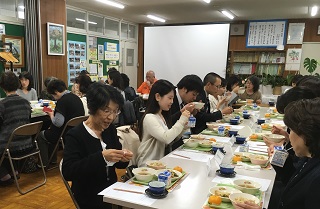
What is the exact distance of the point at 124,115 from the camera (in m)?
4.18

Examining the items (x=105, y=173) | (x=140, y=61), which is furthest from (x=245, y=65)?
(x=105, y=173)

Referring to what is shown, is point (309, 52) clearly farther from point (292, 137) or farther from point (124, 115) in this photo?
point (292, 137)

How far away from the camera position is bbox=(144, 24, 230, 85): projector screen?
7094mm

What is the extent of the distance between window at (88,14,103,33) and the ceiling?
0.26 meters

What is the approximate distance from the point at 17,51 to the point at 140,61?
528 centimetres

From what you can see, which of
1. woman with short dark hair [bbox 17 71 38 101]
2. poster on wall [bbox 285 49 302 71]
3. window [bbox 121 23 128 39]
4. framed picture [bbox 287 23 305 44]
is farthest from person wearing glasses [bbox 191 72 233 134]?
window [bbox 121 23 128 39]

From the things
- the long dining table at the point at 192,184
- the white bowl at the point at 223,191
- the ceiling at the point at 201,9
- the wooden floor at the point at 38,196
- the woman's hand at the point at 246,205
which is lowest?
the wooden floor at the point at 38,196

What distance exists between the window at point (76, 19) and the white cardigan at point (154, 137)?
6071 mm

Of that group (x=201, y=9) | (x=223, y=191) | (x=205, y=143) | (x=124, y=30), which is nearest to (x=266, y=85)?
(x=201, y=9)

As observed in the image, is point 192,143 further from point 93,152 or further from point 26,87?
point 26,87

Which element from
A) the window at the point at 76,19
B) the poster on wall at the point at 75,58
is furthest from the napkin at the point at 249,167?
the window at the point at 76,19

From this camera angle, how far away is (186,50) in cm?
751

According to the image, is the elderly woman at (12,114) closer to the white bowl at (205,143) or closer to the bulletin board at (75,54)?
the white bowl at (205,143)

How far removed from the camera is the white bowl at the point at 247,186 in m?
1.48
